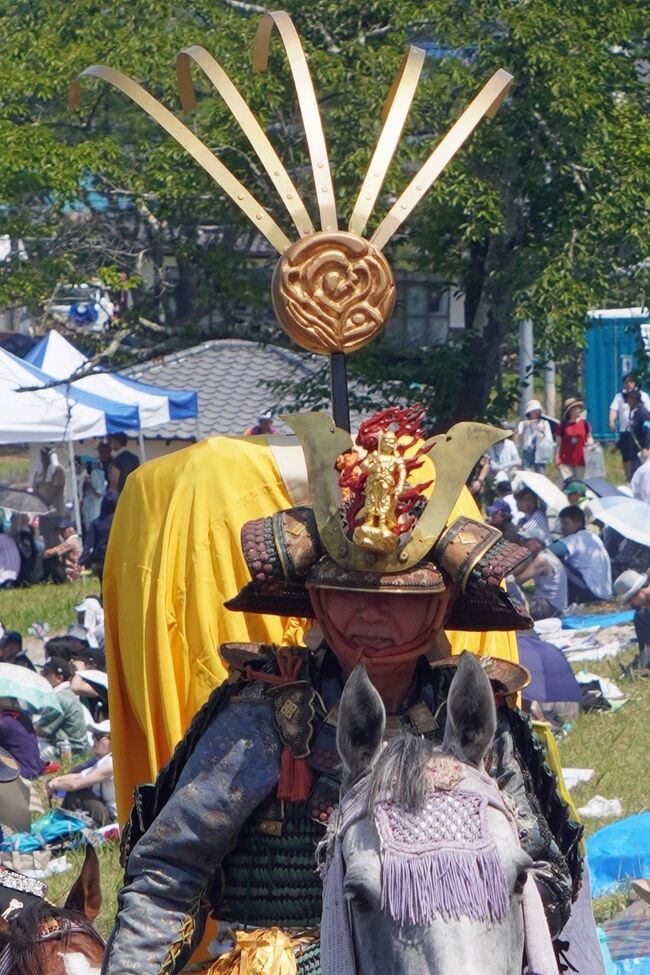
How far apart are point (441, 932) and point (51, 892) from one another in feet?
19.4

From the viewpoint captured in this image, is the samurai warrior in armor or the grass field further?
the grass field

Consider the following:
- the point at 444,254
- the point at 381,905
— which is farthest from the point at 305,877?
the point at 444,254

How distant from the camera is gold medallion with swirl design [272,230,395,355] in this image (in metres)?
4.43

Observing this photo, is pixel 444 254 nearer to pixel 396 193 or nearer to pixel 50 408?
pixel 396 193

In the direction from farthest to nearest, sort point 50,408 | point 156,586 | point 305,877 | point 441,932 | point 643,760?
point 50,408 → point 643,760 → point 156,586 → point 305,877 → point 441,932

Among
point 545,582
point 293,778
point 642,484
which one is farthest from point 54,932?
point 642,484

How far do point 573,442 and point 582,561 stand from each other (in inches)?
259

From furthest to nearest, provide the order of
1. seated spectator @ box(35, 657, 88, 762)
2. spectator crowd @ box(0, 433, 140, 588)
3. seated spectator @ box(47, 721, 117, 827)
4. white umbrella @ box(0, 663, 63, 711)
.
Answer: spectator crowd @ box(0, 433, 140, 588) < seated spectator @ box(35, 657, 88, 762) < white umbrella @ box(0, 663, 63, 711) < seated spectator @ box(47, 721, 117, 827)

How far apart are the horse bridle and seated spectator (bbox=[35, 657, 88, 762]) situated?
22.2 feet

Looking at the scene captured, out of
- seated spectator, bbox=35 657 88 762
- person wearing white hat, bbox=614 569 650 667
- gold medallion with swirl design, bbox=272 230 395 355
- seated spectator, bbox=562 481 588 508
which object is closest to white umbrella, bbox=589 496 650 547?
person wearing white hat, bbox=614 569 650 667

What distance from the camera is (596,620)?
1367 centimetres

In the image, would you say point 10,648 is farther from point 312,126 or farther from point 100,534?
point 312,126

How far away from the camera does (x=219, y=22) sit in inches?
542

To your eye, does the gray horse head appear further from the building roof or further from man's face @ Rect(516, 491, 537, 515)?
the building roof
